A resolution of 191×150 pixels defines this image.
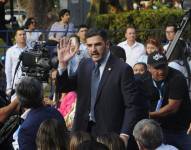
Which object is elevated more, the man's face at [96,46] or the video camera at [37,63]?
the man's face at [96,46]

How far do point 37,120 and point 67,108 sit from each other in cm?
218

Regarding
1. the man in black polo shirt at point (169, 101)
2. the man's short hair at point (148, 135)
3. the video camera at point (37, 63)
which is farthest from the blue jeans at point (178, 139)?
the video camera at point (37, 63)

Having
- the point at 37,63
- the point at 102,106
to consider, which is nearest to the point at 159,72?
the point at 102,106

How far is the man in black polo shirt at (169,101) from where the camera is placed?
7781 millimetres

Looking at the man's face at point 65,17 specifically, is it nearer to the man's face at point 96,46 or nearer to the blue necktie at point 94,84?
the blue necktie at point 94,84

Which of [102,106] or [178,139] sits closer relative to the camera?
[102,106]

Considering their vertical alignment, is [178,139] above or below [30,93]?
below

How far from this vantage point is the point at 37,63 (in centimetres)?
727

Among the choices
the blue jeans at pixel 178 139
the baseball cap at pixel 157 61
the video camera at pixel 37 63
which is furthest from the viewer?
the blue jeans at pixel 178 139

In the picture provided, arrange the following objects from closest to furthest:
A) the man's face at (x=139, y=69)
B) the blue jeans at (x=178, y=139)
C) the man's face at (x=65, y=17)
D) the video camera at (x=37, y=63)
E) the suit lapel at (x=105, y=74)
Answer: the suit lapel at (x=105, y=74), the video camera at (x=37, y=63), the blue jeans at (x=178, y=139), the man's face at (x=139, y=69), the man's face at (x=65, y=17)

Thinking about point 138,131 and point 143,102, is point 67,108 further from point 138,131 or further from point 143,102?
point 138,131

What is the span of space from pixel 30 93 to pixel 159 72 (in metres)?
1.90

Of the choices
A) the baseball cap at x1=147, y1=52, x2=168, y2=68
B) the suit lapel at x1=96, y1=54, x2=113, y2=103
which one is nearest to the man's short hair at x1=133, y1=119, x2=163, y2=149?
the suit lapel at x1=96, y1=54, x2=113, y2=103

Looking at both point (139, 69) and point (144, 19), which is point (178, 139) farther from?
point (144, 19)
